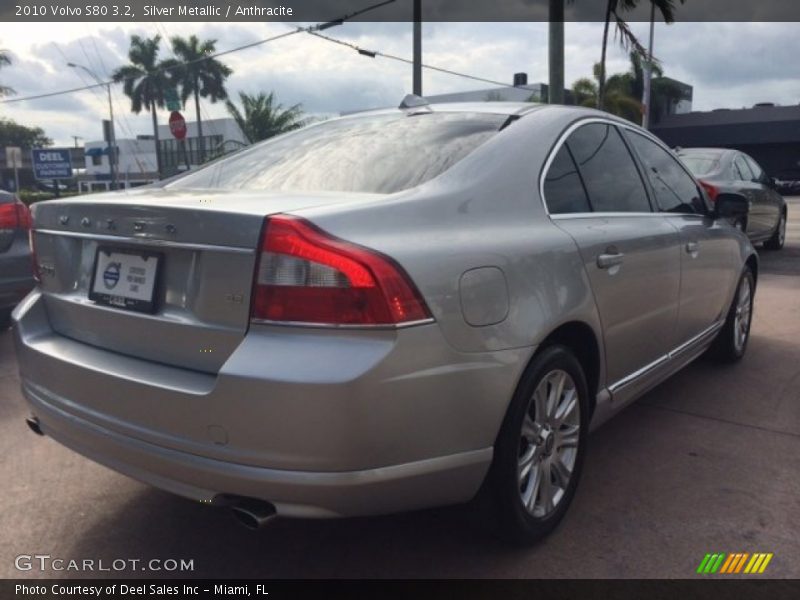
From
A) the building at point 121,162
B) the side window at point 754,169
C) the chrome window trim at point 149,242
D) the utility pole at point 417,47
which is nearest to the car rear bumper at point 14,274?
the chrome window trim at point 149,242

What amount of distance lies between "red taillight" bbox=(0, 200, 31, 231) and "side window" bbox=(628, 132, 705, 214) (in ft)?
14.4

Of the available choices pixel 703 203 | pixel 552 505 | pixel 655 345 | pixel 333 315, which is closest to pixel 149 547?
pixel 333 315

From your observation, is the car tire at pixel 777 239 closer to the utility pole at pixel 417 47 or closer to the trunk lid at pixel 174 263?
the utility pole at pixel 417 47

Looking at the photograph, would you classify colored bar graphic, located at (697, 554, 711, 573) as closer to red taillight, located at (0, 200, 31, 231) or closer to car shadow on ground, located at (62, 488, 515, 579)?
car shadow on ground, located at (62, 488, 515, 579)

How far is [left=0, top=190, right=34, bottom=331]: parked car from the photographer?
17.5ft

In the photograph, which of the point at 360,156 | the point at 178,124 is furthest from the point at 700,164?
the point at 178,124

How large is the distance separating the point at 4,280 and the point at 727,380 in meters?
→ 5.13

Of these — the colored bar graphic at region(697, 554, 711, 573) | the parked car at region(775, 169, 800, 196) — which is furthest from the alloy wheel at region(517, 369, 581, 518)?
the parked car at region(775, 169, 800, 196)

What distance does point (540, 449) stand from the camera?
2.58 m

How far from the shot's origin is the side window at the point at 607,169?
3082mm

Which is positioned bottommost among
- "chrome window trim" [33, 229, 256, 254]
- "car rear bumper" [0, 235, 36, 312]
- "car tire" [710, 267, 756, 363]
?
"car tire" [710, 267, 756, 363]

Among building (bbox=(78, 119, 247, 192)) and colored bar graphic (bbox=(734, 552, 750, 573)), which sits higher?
building (bbox=(78, 119, 247, 192))

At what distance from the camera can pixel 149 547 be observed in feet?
8.56

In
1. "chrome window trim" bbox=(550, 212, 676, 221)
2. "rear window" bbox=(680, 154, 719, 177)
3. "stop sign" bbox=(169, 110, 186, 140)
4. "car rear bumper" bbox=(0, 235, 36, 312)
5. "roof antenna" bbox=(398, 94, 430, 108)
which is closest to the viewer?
"chrome window trim" bbox=(550, 212, 676, 221)
